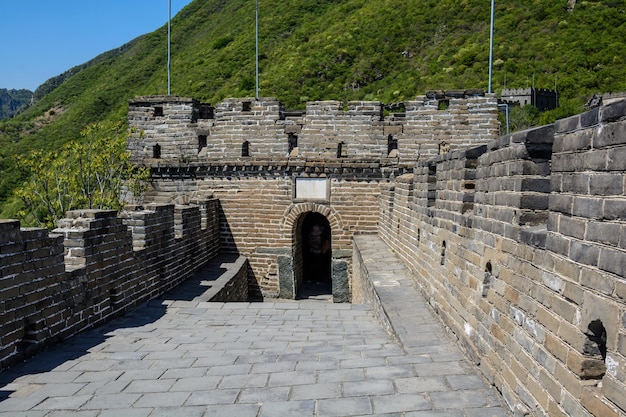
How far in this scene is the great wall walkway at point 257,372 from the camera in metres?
3.35

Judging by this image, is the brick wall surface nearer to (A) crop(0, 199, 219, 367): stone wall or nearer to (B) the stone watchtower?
(B) the stone watchtower

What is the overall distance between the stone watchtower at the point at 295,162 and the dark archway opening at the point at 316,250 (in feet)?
6.98

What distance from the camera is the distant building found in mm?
36156

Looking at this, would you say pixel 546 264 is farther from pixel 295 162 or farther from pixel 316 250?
pixel 316 250

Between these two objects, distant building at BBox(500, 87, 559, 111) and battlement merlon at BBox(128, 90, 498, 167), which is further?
distant building at BBox(500, 87, 559, 111)

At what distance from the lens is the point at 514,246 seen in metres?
3.34

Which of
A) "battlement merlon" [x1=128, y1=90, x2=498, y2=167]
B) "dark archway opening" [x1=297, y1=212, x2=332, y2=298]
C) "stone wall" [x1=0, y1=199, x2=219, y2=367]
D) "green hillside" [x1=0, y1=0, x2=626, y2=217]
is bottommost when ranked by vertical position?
"dark archway opening" [x1=297, y1=212, x2=332, y2=298]

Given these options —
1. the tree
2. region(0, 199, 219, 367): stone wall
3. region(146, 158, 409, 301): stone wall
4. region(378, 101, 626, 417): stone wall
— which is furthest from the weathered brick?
the tree

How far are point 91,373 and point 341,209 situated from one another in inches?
346

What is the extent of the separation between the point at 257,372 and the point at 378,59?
39.5 m

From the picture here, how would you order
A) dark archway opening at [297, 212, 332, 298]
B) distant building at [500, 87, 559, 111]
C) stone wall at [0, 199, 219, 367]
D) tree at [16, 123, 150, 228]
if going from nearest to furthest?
stone wall at [0, 199, 219, 367], tree at [16, 123, 150, 228], dark archway opening at [297, 212, 332, 298], distant building at [500, 87, 559, 111]

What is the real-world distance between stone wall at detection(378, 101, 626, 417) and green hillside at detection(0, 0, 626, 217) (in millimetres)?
31595

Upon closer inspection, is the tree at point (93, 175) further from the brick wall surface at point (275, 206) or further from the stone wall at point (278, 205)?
the brick wall surface at point (275, 206)

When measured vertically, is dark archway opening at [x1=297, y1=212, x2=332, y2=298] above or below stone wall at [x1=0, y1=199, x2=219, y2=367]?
below
